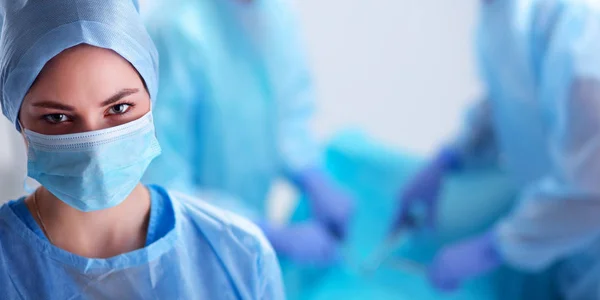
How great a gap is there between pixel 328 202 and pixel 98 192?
118 centimetres

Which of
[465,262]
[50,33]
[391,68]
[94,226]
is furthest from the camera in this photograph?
Result: [391,68]

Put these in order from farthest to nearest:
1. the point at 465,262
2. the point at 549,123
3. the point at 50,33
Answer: the point at 465,262 < the point at 549,123 < the point at 50,33

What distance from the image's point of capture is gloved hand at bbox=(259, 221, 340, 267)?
1.89 m

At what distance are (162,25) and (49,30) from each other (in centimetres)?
88

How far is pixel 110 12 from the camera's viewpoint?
0.90 meters

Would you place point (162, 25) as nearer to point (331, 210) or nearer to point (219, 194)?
point (219, 194)

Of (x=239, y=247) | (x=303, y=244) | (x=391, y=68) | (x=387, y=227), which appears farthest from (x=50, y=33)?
(x=391, y=68)

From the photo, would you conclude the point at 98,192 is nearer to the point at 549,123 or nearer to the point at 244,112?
the point at 244,112

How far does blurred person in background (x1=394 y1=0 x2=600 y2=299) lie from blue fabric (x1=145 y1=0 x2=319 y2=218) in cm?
59

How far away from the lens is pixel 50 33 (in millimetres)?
871

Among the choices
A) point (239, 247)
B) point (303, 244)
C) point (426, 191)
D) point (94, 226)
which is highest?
point (426, 191)

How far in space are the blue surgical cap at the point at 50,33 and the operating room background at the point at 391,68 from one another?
1.59 metres

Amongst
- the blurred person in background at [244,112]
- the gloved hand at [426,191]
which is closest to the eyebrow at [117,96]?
the blurred person in background at [244,112]

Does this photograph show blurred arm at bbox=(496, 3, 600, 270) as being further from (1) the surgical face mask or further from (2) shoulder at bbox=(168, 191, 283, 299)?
(1) the surgical face mask
